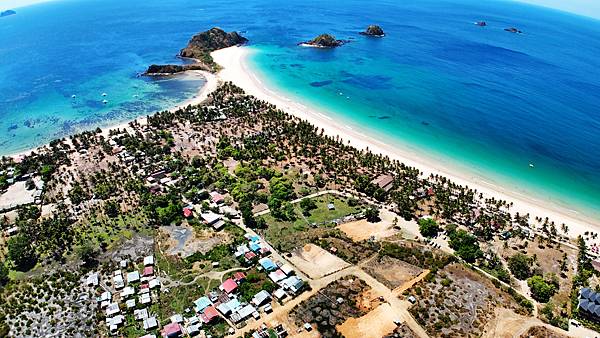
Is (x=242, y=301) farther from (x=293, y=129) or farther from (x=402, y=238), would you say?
(x=293, y=129)

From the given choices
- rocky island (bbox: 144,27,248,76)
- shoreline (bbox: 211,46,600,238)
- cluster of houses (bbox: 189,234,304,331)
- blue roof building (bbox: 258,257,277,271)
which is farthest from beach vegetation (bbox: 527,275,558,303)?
rocky island (bbox: 144,27,248,76)

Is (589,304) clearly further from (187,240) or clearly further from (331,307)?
(187,240)

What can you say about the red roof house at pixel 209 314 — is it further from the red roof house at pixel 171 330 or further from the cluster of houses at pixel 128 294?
the cluster of houses at pixel 128 294

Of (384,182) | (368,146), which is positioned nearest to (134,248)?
(384,182)

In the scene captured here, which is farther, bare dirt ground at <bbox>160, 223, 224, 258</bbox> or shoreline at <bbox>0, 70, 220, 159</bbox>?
shoreline at <bbox>0, 70, 220, 159</bbox>

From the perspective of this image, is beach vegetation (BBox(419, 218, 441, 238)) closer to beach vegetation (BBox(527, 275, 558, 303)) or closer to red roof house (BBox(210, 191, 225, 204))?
beach vegetation (BBox(527, 275, 558, 303))

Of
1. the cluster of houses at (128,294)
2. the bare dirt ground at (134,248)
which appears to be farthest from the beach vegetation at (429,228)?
the bare dirt ground at (134,248)

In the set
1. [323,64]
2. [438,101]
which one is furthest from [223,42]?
[438,101]
